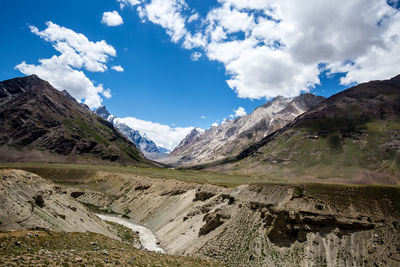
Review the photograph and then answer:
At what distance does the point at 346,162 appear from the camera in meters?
182

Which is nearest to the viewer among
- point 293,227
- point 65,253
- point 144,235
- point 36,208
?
point 65,253

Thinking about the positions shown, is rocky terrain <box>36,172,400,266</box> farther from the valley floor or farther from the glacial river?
the glacial river

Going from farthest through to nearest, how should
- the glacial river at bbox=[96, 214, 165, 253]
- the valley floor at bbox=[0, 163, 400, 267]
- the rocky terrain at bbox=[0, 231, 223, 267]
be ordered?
1. the glacial river at bbox=[96, 214, 165, 253]
2. the valley floor at bbox=[0, 163, 400, 267]
3. the rocky terrain at bbox=[0, 231, 223, 267]

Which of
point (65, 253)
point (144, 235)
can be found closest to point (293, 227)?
point (65, 253)

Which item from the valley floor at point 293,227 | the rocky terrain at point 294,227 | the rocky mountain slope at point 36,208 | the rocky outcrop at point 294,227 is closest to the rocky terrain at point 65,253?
the valley floor at point 293,227

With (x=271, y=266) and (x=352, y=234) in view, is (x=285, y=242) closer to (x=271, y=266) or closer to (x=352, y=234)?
(x=271, y=266)

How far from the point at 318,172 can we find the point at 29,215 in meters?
183

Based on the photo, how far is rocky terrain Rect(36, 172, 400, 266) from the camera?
33719mm

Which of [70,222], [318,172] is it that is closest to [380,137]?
[318,172]

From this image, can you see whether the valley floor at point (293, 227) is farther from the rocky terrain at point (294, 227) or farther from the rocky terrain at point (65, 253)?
the rocky terrain at point (65, 253)

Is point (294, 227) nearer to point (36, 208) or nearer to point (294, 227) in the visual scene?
point (294, 227)

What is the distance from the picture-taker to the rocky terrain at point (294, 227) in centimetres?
3372

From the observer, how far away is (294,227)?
1521 inches

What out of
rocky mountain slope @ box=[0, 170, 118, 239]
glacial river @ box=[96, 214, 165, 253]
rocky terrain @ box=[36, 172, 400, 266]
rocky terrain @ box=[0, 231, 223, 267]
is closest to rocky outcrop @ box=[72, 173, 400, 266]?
rocky terrain @ box=[36, 172, 400, 266]
